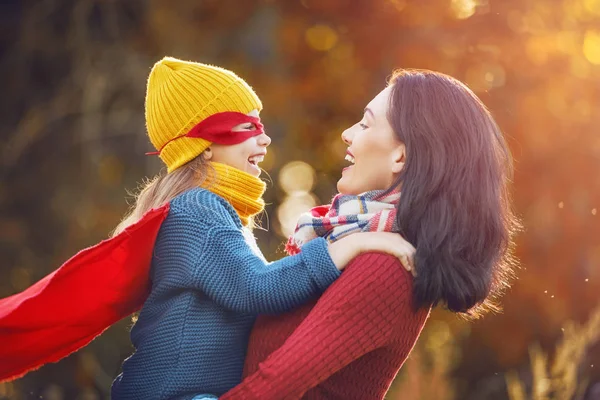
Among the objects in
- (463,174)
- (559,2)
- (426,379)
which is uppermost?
(463,174)

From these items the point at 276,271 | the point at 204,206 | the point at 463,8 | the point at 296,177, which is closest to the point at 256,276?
the point at 276,271

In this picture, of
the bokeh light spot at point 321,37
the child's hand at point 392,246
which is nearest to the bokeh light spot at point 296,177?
the bokeh light spot at point 321,37

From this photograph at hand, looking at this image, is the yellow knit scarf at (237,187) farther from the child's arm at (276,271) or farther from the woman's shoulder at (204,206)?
the child's arm at (276,271)

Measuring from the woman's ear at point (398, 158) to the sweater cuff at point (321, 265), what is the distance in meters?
0.33

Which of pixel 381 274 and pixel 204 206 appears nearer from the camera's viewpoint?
pixel 381 274

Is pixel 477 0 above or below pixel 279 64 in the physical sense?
above

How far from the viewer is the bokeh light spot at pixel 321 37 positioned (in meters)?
7.56

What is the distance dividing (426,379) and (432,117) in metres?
2.27

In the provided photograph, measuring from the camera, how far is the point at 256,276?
252cm

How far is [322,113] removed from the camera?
764 cm

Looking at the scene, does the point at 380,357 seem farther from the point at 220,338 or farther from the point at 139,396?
the point at 139,396

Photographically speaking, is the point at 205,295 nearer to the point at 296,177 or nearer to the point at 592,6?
the point at 296,177

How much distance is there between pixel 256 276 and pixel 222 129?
2.14 feet

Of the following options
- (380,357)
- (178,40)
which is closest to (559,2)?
(178,40)
